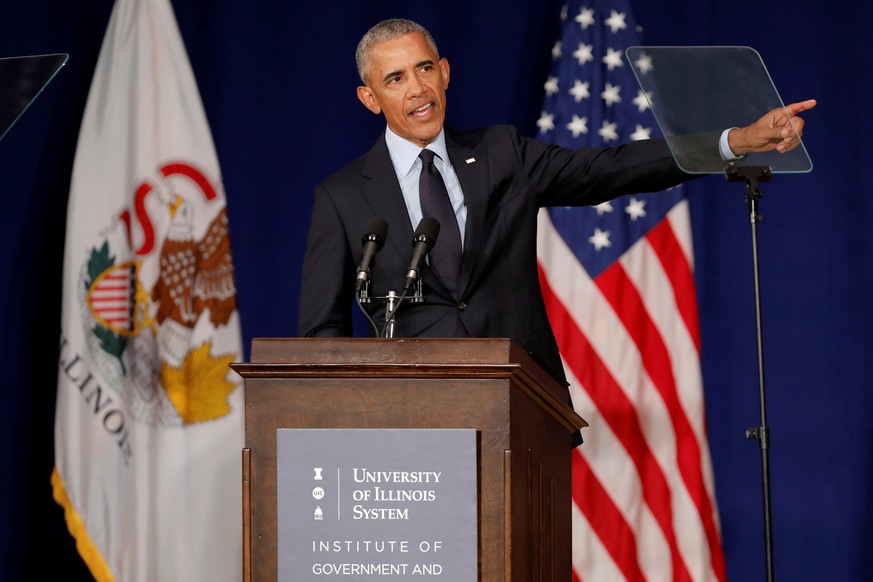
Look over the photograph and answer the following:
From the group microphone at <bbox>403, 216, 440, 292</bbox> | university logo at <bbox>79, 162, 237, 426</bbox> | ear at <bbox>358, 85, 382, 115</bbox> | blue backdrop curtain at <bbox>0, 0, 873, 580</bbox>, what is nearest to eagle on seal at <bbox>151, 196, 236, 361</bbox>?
university logo at <bbox>79, 162, 237, 426</bbox>

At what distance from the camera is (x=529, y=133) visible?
14.2ft

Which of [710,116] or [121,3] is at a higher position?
[121,3]

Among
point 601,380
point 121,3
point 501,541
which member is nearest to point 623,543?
point 601,380

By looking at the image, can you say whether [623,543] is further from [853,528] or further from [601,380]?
[853,528]

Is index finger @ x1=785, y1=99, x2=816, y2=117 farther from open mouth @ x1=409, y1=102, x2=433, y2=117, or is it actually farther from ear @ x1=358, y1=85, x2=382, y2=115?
ear @ x1=358, y1=85, x2=382, y2=115

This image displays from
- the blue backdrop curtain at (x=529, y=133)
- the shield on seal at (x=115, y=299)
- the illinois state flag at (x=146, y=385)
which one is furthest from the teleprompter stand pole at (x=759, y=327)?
the shield on seal at (x=115, y=299)

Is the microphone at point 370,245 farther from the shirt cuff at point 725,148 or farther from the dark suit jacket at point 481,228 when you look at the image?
the shirt cuff at point 725,148

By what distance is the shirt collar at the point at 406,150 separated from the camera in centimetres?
287

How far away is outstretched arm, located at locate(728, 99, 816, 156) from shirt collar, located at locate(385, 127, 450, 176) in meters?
0.70

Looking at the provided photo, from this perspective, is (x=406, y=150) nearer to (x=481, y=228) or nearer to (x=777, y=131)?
(x=481, y=228)

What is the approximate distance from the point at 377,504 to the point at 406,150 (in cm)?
114

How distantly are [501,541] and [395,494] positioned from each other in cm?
19

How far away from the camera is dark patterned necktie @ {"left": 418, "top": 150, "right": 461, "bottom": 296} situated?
105 inches

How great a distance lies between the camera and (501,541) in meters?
1.99
